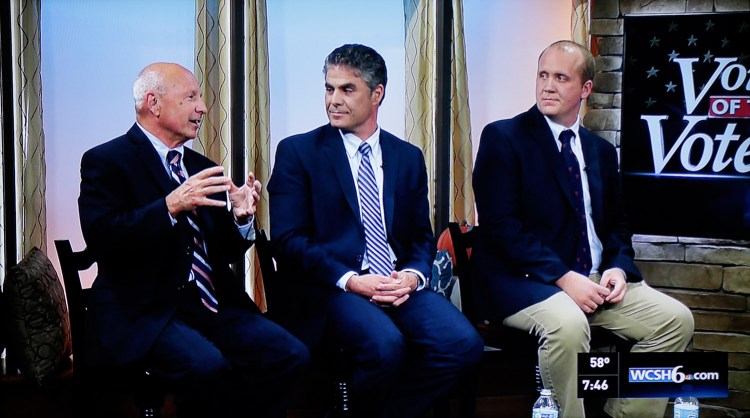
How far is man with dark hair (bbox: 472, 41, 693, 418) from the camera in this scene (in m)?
3.38

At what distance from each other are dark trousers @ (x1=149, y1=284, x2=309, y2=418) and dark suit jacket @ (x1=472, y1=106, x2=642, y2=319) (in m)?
0.87

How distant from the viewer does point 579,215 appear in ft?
11.7

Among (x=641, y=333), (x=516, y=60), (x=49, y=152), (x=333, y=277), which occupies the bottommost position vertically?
(x=641, y=333)

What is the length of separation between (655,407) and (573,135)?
1076 mm

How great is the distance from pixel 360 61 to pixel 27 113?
4.61 ft

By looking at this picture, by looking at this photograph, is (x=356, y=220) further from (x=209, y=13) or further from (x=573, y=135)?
(x=209, y=13)

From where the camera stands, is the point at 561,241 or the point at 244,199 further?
the point at 561,241

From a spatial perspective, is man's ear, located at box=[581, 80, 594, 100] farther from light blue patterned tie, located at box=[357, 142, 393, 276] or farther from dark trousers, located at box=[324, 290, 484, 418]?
dark trousers, located at box=[324, 290, 484, 418]

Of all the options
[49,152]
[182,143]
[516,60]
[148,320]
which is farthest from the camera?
[516,60]

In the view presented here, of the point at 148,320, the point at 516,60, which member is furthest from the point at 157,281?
the point at 516,60

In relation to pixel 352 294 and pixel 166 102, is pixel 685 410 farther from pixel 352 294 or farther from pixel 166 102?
pixel 166 102

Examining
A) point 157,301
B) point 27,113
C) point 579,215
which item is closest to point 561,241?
point 579,215

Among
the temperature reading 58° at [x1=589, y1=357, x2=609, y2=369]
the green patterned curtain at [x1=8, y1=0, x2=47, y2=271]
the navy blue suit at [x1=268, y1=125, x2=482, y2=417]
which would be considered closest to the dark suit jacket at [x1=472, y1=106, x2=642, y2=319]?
the navy blue suit at [x1=268, y1=125, x2=482, y2=417]

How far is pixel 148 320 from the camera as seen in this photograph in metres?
3.00
